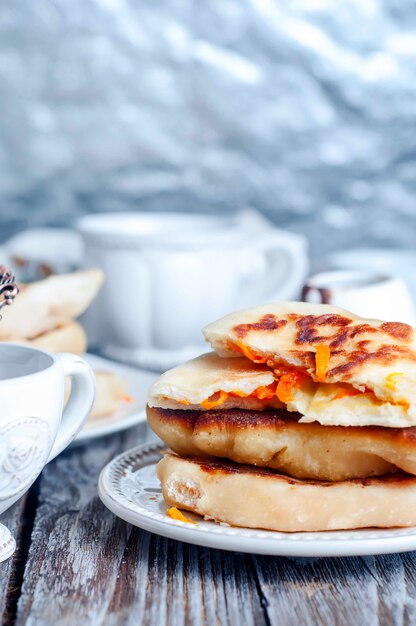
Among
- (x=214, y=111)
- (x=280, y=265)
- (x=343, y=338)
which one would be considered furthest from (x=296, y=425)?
(x=214, y=111)

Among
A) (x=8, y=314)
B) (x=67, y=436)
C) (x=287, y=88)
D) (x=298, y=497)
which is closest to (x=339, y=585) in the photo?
(x=298, y=497)

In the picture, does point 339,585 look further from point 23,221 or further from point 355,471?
point 23,221

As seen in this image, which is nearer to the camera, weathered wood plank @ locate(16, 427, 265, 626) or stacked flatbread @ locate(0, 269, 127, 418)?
weathered wood plank @ locate(16, 427, 265, 626)

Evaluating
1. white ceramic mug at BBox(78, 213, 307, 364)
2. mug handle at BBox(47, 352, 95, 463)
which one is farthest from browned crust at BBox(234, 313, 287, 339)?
white ceramic mug at BBox(78, 213, 307, 364)

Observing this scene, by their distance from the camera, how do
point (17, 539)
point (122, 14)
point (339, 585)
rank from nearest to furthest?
point (339, 585) < point (17, 539) < point (122, 14)

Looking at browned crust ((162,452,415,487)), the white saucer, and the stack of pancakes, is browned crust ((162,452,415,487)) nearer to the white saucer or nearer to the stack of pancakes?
the stack of pancakes

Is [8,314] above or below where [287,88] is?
below
